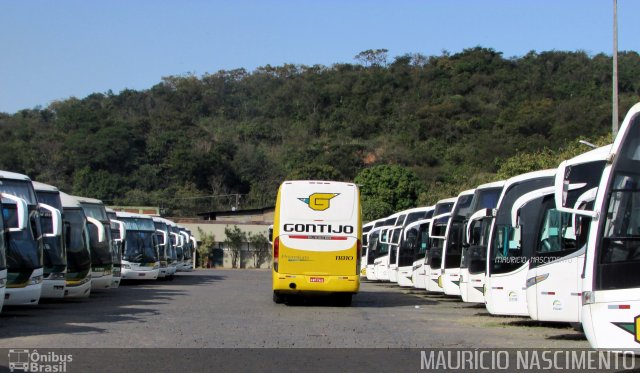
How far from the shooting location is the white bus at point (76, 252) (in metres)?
24.0

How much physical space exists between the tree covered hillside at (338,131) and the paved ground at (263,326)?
5159cm

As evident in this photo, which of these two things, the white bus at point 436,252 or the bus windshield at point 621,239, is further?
the white bus at point 436,252

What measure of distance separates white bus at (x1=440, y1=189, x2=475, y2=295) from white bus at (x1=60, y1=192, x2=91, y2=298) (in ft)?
31.3

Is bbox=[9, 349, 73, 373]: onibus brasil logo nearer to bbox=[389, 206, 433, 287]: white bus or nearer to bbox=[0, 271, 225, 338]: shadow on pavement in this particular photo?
bbox=[0, 271, 225, 338]: shadow on pavement

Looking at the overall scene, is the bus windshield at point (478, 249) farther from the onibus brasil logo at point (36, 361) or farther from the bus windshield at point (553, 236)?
the onibus brasil logo at point (36, 361)

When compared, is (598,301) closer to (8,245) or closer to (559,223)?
Answer: (559,223)

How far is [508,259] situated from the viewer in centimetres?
1773

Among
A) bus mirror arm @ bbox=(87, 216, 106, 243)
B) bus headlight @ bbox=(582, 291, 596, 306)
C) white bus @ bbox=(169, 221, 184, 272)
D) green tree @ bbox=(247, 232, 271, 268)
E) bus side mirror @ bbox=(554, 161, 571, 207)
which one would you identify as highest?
bus side mirror @ bbox=(554, 161, 571, 207)

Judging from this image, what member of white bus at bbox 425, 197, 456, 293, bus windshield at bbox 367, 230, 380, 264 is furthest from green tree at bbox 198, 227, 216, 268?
white bus at bbox 425, 197, 456, 293

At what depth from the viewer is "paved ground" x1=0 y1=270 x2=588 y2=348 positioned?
14.0m

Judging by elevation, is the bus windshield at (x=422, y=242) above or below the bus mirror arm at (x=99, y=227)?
below

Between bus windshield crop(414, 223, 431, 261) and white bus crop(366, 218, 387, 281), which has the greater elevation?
bus windshield crop(414, 223, 431, 261)

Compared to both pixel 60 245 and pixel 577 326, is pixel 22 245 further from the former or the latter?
pixel 577 326

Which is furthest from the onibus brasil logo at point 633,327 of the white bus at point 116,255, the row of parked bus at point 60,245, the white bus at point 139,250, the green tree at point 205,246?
the green tree at point 205,246
